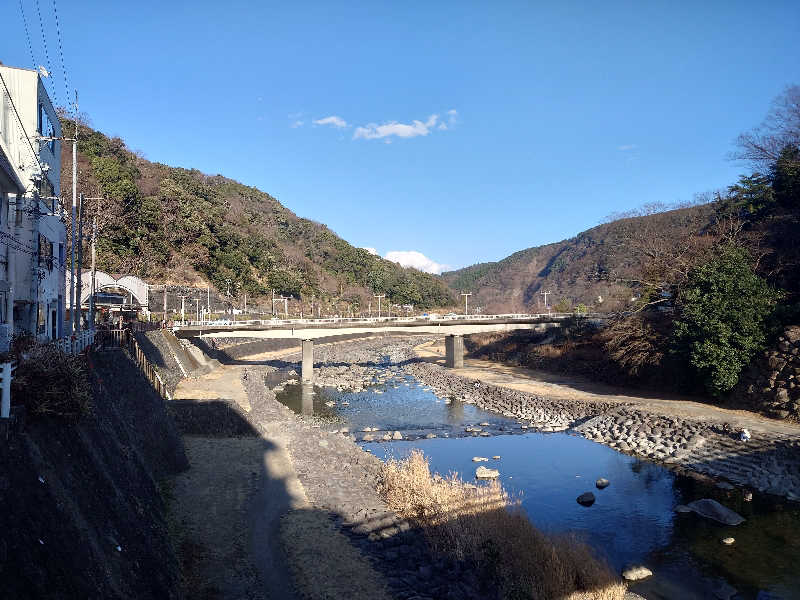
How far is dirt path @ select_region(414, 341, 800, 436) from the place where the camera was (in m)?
20.3

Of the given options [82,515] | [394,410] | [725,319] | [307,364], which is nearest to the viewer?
[82,515]

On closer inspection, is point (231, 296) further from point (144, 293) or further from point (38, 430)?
point (38, 430)

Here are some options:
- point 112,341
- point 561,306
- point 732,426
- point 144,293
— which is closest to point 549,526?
point 732,426

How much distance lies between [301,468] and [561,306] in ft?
207

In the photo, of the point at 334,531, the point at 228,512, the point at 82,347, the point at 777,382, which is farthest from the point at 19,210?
the point at 777,382

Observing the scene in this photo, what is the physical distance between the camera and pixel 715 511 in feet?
45.2

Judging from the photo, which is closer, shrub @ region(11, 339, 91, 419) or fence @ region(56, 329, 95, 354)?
shrub @ region(11, 339, 91, 419)

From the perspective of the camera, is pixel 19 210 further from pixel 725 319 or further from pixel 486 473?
pixel 725 319

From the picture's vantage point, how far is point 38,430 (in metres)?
6.36

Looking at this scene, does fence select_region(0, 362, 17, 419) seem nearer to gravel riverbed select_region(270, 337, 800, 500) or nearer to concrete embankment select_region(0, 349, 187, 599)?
concrete embankment select_region(0, 349, 187, 599)

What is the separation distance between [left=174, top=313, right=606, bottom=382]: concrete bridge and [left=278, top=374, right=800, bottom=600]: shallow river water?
47.0 feet

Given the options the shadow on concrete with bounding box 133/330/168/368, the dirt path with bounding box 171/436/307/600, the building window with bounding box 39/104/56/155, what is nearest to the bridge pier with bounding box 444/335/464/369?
the shadow on concrete with bounding box 133/330/168/368

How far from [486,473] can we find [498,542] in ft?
21.2

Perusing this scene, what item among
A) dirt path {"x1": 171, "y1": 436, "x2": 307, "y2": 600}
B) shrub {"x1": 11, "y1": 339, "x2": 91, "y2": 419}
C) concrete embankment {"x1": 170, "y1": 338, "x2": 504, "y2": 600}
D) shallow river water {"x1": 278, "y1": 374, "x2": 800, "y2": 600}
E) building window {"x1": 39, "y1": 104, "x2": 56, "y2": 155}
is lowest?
shallow river water {"x1": 278, "y1": 374, "x2": 800, "y2": 600}
